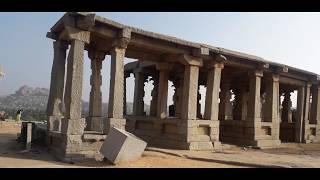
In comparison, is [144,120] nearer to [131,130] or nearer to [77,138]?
[131,130]

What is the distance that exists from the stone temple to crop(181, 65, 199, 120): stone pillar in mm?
41

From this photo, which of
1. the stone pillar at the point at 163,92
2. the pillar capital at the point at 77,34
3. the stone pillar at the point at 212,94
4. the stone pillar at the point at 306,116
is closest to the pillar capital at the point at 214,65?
the stone pillar at the point at 212,94

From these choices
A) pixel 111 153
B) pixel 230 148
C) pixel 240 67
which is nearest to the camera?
pixel 111 153

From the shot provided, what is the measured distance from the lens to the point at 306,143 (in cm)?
1980

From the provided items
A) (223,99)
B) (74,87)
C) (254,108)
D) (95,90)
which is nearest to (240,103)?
(223,99)

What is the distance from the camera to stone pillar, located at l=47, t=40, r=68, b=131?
12789 mm

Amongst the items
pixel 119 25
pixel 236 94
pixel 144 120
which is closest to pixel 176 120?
pixel 144 120

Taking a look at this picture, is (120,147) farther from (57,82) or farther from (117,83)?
(57,82)

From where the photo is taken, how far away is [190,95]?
14164 millimetres

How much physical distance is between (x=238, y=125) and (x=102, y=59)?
8.03m

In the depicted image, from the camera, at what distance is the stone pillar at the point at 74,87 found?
10641 millimetres

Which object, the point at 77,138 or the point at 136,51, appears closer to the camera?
the point at 77,138

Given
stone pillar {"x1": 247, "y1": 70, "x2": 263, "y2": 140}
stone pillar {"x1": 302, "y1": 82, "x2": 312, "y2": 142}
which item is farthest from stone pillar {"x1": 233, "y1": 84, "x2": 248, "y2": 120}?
stone pillar {"x1": 247, "y1": 70, "x2": 263, "y2": 140}

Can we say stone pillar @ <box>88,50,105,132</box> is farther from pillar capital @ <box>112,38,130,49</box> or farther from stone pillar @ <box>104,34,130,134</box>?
pillar capital @ <box>112,38,130,49</box>
